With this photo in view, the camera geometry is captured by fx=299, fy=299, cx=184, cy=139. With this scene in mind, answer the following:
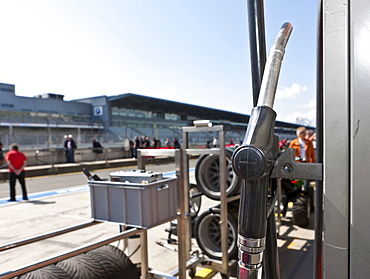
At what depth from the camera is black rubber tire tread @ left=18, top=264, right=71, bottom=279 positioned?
216 centimetres

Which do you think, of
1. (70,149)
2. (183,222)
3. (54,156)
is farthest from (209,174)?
(54,156)

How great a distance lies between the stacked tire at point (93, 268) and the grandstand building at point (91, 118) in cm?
341

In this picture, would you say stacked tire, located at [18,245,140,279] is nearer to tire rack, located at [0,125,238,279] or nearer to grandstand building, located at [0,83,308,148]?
tire rack, located at [0,125,238,279]

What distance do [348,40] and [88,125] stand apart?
2488 cm

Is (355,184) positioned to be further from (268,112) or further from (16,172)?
(16,172)

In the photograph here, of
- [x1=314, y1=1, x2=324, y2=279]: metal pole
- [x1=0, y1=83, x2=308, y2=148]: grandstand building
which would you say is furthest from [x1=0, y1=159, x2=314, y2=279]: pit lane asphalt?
[x1=314, y1=1, x2=324, y2=279]: metal pole

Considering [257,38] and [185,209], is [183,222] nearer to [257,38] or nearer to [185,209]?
[185,209]

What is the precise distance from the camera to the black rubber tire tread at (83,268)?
2.30 m

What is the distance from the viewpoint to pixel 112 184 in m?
2.50

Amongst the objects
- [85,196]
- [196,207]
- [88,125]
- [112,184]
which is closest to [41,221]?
[85,196]

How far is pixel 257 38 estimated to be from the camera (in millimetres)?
1033

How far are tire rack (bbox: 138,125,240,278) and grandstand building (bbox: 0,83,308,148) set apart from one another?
214 cm

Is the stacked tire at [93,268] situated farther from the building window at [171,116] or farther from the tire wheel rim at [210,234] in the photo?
the building window at [171,116]

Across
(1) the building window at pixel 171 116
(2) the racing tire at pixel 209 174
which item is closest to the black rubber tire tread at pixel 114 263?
(2) the racing tire at pixel 209 174
